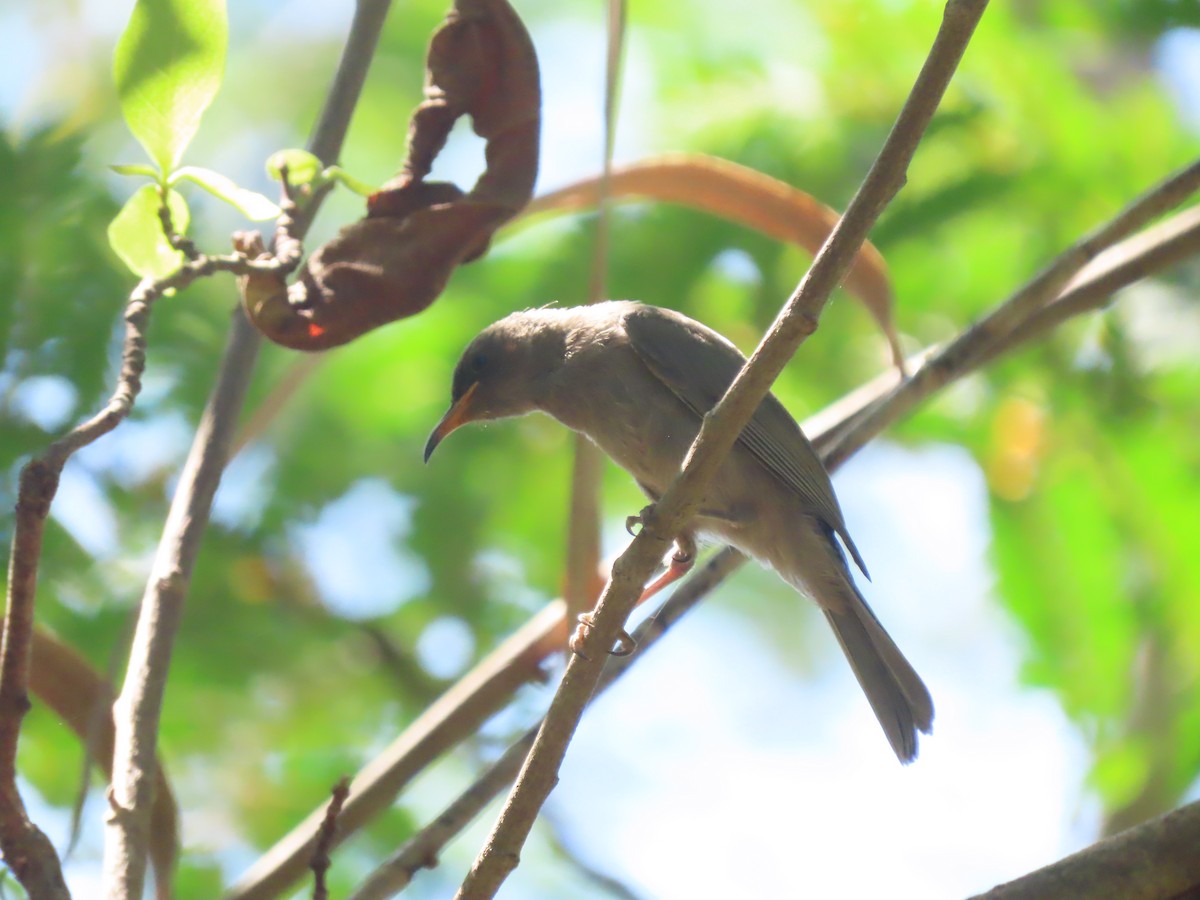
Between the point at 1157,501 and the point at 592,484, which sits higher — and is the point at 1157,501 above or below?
above

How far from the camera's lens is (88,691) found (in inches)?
102

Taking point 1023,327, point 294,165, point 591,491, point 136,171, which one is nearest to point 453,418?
point 591,491

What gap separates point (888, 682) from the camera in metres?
3.56

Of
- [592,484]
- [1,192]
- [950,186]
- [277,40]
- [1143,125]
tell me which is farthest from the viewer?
[277,40]

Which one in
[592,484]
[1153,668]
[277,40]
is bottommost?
[592,484]

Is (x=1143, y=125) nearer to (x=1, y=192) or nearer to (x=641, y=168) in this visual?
(x=641, y=168)

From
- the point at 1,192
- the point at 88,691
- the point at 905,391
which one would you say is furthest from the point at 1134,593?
the point at 1,192

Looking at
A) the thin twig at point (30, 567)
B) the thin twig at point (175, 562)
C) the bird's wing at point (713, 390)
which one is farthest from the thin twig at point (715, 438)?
the bird's wing at point (713, 390)

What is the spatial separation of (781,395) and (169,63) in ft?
10.1

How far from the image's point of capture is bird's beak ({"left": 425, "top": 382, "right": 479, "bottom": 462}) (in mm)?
3941

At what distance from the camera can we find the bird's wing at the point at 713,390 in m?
3.65

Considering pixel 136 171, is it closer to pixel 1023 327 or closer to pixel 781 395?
pixel 1023 327

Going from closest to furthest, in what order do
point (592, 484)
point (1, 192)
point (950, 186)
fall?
point (592, 484), point (1, 192), point (950, 186)

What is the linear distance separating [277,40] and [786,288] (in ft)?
10.1
